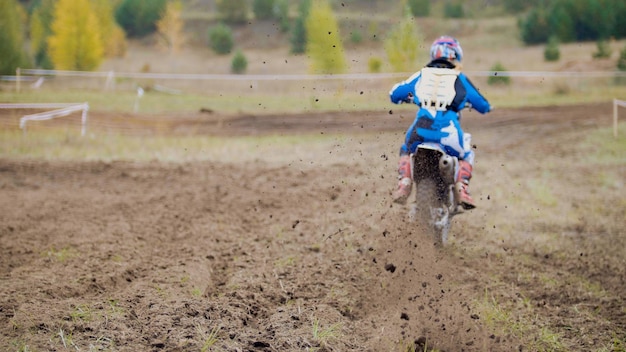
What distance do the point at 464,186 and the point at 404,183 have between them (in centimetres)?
55

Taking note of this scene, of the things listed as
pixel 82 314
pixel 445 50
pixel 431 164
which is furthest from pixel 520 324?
pixel 82 314

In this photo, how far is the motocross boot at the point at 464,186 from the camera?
5961mm

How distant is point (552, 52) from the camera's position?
4572cm

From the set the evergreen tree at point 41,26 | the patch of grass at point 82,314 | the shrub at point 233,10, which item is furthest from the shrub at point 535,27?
the shrub at point 233,10

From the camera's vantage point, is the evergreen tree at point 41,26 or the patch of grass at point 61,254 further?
the evergreen tree at point 41,26

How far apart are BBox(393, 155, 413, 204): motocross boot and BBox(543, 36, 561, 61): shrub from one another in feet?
142

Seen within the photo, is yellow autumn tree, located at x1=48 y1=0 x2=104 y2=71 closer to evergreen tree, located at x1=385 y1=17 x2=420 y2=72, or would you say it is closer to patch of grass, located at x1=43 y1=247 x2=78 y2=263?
evergreen tree, located at x1=385 y1=17 x2=420 y2=72

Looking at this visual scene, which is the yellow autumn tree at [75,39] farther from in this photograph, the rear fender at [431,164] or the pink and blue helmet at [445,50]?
the rear fender at [431,164]

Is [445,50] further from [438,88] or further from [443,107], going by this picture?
[443,107]

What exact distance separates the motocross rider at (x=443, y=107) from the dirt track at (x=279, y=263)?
58 centimetres

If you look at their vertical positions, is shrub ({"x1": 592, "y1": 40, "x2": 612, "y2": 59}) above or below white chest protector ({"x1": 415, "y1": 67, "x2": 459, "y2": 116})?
below

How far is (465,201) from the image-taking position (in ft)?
19.5

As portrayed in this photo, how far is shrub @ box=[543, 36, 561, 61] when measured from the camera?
4577 cm

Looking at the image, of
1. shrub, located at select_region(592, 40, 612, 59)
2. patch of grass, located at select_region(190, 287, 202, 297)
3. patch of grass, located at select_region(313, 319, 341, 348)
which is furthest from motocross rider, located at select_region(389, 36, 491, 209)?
shrub, located at select_region(592, 40, 612, 59)
